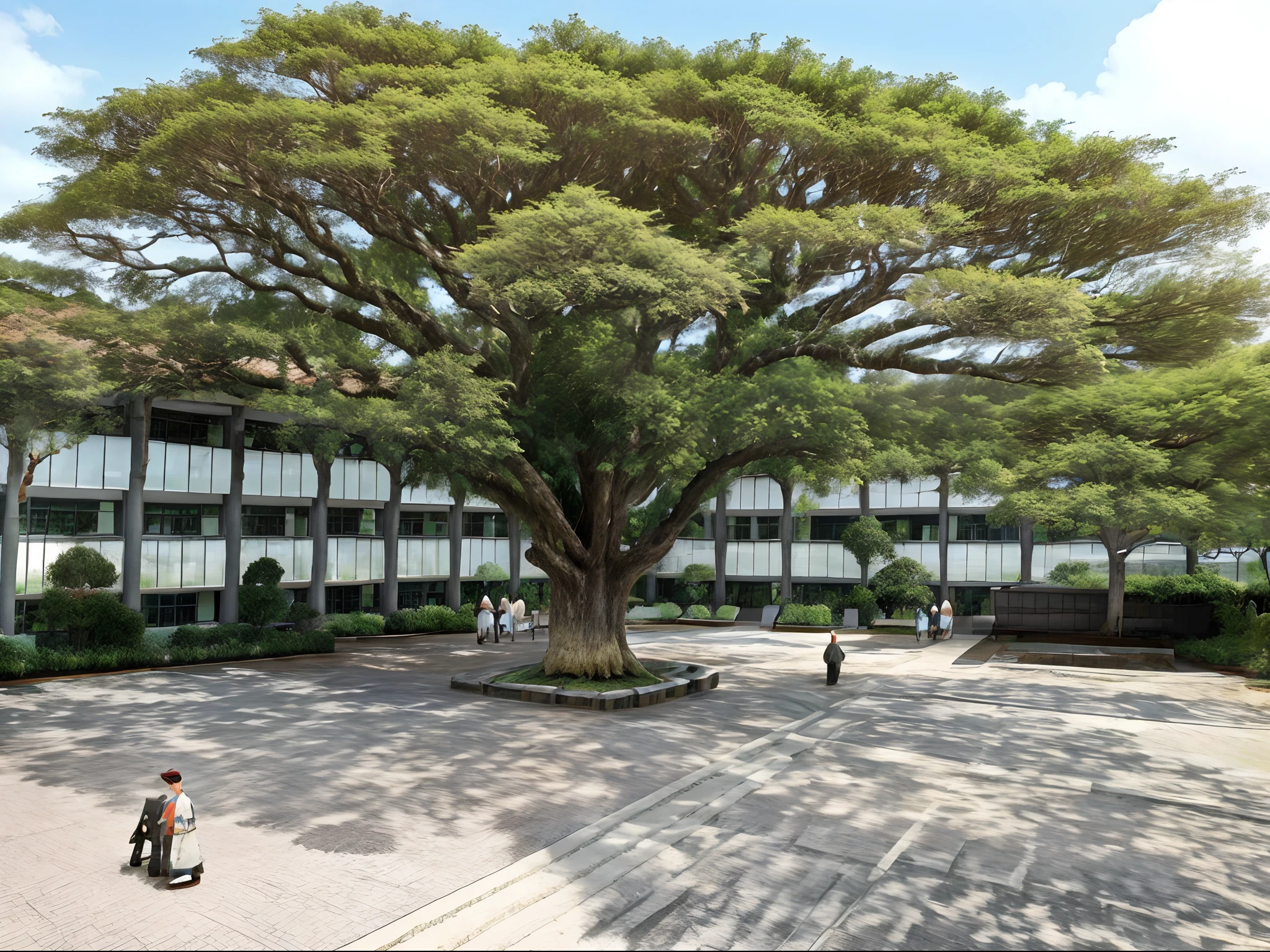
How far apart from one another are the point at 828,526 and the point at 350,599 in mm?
26615

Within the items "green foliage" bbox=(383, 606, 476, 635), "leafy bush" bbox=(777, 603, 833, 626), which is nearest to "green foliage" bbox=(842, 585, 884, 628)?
"leafy bush" bbox=(777, 603, 833, 626)

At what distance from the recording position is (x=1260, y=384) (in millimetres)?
22891

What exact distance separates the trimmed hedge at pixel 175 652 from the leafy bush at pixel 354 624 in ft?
13.3

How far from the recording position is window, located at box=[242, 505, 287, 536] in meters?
35.2

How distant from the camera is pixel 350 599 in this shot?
40094 mm

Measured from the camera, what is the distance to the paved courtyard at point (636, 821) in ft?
25.3

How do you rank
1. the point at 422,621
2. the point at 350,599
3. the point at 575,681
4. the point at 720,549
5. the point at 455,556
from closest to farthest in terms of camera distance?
the point at 575,681 < the point at 422,621 < the point at 455,556 < the point at 350,599 < the point at 720,549

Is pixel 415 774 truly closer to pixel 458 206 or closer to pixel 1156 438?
pixel 458 206

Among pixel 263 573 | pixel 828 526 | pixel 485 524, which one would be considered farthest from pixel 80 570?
pixel 828 526

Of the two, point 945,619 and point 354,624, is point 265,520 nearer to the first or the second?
point 354,624

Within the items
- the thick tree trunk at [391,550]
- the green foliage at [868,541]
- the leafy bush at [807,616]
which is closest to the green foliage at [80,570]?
the thick tree trunk at [391,550]

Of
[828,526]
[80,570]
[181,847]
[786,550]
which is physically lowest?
[181,847]

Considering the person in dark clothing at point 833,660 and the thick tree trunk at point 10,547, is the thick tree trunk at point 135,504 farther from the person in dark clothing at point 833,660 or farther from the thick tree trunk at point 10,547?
the person in dark clothing at point 833,660

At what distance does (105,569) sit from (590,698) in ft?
49.7
